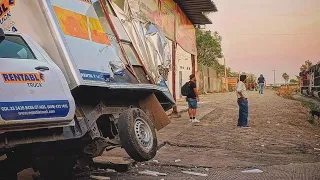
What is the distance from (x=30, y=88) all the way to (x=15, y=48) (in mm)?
623

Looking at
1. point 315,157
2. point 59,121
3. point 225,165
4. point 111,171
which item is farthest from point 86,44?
point 315,157

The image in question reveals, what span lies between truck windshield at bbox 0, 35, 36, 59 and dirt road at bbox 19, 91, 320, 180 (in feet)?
8.59

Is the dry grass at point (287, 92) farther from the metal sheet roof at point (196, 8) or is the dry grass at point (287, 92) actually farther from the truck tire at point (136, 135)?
the truck tire at point (136, 135)

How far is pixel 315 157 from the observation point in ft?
27.5

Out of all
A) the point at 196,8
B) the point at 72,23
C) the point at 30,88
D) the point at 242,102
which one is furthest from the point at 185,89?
the point at 30,88

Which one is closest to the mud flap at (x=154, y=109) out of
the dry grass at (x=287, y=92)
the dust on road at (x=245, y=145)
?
the dust on road at (x=245, y=145)

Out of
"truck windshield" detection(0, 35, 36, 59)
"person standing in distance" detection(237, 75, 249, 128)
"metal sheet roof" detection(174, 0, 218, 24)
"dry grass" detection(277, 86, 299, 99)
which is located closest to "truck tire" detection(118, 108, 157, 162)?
"truck windshield" detection(0, 35, 36, 59)

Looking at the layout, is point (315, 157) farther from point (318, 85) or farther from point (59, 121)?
point (318, 85)

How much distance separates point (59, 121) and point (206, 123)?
10.3m

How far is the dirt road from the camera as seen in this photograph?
6.91 metres

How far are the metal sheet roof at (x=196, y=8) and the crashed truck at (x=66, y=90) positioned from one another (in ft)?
51.3

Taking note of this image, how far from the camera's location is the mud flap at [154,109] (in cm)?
698

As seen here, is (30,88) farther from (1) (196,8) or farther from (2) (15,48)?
(1) (196,8)

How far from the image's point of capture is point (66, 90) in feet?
15.7
